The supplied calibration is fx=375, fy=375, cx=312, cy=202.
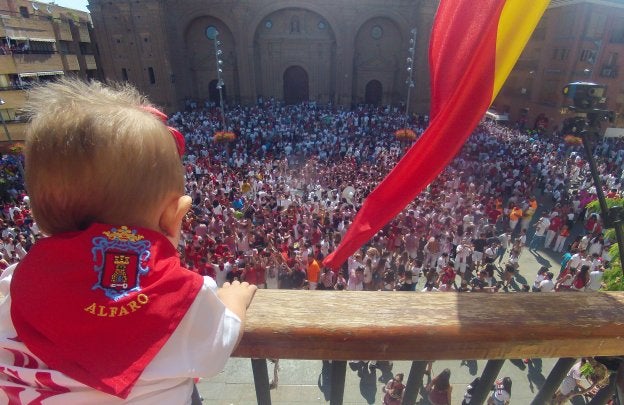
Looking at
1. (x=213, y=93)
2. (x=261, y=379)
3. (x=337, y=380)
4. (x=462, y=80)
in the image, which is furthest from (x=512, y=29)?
(x=213, y=93)

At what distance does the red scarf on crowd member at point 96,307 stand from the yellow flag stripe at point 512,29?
2030mm

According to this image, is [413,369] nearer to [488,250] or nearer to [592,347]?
[592,347]

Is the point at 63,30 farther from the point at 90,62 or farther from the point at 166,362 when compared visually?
the point at 166,362

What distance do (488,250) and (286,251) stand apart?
506 cm

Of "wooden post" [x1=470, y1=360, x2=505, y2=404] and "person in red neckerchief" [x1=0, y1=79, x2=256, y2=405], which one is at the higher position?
"person in red neckerchief" [x1=0, y1=79, x2=256, y2=405]

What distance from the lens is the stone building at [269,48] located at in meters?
32.3

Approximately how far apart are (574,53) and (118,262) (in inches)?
1452

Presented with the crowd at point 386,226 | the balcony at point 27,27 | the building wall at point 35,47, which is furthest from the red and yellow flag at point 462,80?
the balcony at point 27,27

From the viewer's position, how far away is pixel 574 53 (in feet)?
95.3

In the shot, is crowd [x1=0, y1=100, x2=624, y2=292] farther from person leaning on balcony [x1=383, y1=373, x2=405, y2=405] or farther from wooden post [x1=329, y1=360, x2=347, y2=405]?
wooden post [x1=329, y1=360, x2=347, y2=405]

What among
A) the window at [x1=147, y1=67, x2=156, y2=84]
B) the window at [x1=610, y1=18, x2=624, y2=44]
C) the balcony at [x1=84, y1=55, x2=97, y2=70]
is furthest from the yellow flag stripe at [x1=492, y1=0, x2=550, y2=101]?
the balcony at [x1=84, y1=55, x2=97, y2=70]

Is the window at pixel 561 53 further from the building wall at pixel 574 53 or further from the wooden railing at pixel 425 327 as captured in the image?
the wooden railing at pixel 425 327

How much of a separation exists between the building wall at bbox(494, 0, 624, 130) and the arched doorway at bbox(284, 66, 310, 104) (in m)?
20.6

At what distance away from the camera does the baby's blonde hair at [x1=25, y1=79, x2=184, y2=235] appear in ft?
3.10
